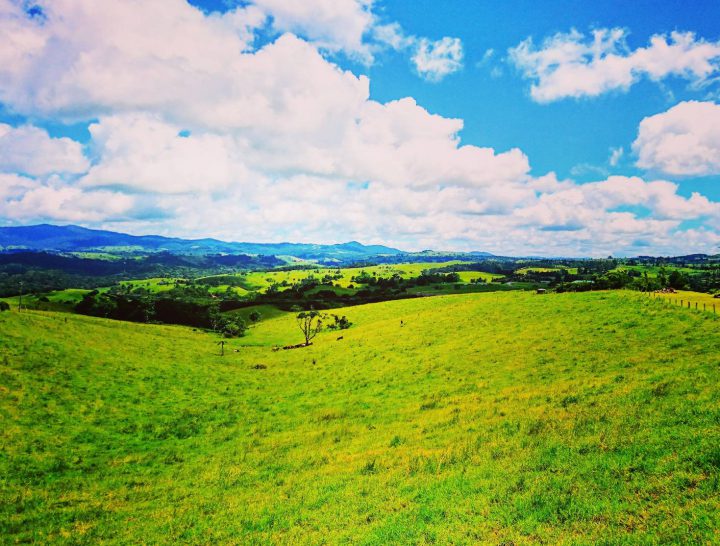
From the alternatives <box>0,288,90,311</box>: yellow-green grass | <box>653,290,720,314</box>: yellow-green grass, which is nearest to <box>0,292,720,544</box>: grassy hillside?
<box>653,290,720,314</box>: yellow-green grass

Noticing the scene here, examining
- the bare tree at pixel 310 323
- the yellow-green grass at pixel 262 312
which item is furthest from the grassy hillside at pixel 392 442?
the yellow-green grass at pixel 262 312

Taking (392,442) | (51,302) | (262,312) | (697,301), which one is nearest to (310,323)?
(262,312)

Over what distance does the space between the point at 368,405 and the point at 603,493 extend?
21.0 meters

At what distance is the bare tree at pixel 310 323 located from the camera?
97950mm

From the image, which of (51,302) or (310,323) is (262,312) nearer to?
(310,323)

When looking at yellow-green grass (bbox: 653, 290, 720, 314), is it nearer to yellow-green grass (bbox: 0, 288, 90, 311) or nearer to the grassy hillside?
the grassy hillside

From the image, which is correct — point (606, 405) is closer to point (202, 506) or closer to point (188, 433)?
point (202, 506)

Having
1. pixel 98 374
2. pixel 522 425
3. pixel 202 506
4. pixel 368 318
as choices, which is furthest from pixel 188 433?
pixel 368 318

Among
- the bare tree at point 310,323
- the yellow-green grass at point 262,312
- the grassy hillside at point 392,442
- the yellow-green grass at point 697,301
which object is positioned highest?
the yellow-green grass at point 697,301

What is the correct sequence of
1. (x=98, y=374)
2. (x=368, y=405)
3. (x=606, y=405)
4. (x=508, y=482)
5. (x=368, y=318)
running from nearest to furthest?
1. (x=508, y=482)
2. (x=606, y=405)
3. (x=368, y=405)
4. (x=98, y=374)
5. (x=368, y=318)

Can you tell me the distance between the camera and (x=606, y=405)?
2000 centimetres

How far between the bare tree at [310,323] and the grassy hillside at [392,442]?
167 ft

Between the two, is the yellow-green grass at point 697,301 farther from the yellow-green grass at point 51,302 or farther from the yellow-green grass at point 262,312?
the yellow-green grass at point 51,302

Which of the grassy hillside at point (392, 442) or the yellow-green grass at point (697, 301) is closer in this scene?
the grassy hillside at point (392, 442)
